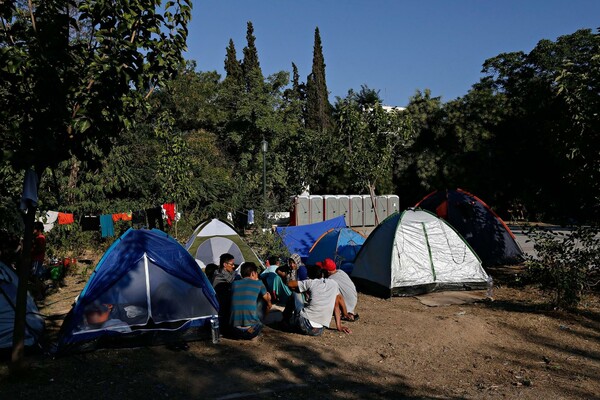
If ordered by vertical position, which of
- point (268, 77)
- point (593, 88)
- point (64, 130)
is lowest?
point (64, 130)

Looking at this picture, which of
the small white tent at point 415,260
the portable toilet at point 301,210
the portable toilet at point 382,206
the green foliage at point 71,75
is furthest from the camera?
the portable toilet at point 382,206

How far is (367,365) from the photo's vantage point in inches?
261

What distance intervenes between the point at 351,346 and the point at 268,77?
25175mm

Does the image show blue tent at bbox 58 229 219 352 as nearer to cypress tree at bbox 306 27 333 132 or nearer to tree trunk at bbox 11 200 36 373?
tree trunk at bbox 11 200 36 373

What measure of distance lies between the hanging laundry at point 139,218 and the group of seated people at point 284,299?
9.29 metres

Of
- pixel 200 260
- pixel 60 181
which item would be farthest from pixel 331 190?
pixel 200 260

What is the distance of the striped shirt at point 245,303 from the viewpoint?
7262mm

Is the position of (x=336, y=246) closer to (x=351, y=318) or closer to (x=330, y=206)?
(x=351, y=318)

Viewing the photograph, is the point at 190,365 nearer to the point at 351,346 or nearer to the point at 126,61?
the point at 351,346

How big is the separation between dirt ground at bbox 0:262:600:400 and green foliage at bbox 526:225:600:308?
40 centimetres

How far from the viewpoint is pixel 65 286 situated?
11742 mm

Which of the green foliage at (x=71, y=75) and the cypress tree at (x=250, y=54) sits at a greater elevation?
the cypress tree at (x=250, y=54)

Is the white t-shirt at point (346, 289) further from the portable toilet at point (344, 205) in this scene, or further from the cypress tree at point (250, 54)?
the cypress tree at point (250, 54)

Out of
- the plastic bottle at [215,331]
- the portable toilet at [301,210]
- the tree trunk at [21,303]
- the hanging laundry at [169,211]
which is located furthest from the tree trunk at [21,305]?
the portable toilet at [301,210]
